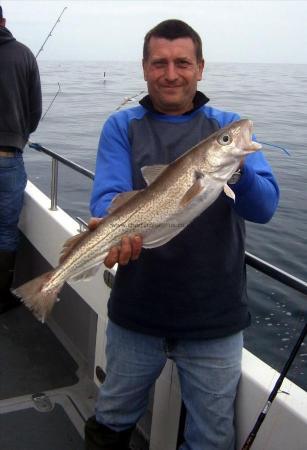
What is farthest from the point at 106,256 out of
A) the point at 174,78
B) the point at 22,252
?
the point at 22,252

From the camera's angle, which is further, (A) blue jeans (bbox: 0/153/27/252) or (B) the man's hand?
(A) blue jeans (bbox: 0/153/27/252)

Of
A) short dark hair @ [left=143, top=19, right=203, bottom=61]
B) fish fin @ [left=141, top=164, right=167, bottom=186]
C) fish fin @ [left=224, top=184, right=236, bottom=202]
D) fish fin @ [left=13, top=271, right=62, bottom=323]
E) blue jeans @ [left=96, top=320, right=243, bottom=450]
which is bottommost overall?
blue jeans @ [left=96, top=320, right=243, bottom=450]

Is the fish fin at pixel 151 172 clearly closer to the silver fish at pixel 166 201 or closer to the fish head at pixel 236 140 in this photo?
the silver fish at pixel 166 201

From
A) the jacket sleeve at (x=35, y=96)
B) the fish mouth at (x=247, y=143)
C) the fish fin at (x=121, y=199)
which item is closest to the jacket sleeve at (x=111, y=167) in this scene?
the fish fin at (x=121, y=199)

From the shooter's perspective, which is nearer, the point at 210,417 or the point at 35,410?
the point at 210,417

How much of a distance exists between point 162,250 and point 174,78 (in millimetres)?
832

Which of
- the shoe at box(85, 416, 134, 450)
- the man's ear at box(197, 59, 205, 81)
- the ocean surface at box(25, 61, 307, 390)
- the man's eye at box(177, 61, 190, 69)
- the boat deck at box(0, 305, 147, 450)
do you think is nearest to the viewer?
the man's eye at box(177, 61, 190, 69)

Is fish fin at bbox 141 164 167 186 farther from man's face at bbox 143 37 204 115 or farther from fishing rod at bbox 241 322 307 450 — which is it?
fishing rod at bbox 241 322 307 450

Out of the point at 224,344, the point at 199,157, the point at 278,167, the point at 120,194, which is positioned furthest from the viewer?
the point at 278,167

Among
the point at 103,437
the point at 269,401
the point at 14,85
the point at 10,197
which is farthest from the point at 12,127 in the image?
the point at 269,401

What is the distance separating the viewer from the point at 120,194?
238cm

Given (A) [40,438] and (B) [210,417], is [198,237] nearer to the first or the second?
(B) [210,417]

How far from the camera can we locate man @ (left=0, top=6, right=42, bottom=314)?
4.57 meters

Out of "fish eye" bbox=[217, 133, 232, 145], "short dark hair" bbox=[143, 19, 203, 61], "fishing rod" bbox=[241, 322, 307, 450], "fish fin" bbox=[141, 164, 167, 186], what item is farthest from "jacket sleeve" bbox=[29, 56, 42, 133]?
"fishing rod" bbox=[241, 322, 307, 450]
